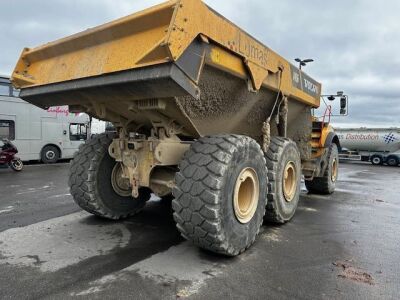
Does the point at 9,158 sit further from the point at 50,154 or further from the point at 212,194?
the point at 212,194

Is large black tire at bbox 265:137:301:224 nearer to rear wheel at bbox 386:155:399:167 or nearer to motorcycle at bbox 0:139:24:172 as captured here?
motorcycle at bbox 0:139:24:172

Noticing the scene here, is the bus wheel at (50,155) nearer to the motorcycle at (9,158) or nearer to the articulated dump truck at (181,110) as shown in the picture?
the motorcycle at (9,158)

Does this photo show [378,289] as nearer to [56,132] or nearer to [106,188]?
[106,188]

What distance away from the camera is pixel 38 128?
16.9 metres

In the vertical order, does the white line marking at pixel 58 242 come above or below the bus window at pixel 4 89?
below

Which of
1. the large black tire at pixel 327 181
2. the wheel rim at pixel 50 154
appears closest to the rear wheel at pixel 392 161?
the large black tire at pixel 327 181

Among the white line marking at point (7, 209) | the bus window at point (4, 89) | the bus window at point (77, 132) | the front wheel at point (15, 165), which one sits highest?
the bus window at point (4, 89)

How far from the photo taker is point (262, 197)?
15.0ft

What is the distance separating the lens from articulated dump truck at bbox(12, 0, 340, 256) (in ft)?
11.0

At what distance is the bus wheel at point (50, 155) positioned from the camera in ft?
56.4

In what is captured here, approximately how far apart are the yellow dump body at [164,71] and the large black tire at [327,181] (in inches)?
144

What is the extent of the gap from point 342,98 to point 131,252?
6.73 m

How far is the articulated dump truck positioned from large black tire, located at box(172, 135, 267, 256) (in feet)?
0.04

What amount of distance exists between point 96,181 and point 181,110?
1.95 meters
